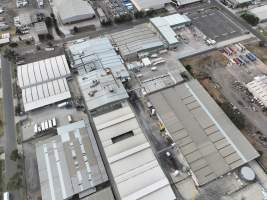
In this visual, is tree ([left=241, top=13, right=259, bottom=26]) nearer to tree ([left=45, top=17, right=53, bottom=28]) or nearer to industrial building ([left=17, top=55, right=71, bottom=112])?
industrial building ([left=17, top=55, right=71, bottom=112])

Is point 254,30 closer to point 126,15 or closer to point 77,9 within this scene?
point 126,15

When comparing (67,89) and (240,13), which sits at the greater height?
(240,13)

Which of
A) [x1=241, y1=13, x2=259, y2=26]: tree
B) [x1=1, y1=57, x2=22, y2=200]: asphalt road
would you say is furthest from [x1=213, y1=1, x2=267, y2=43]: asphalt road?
[x1=1, y1=57, x2=22, y2=200]: asphalt road

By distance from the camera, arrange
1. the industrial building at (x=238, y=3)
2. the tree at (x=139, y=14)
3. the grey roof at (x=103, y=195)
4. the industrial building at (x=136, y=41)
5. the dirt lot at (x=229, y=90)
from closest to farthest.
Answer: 1. the grey roof at (x=103, y=195)
2. the dirt lot at (x=229, y=90)
3. the industrial building at (x=136, y=41)
4. the tree at (x=139, y=14)
5. the industrial building at (x=238, y=3)

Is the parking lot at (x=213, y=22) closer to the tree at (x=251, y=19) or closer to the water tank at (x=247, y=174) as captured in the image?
the tree at (x=251, y=19)

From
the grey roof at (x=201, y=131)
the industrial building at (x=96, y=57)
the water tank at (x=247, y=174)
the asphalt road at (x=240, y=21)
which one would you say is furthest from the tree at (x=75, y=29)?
the water tank at (x=247, y=174)

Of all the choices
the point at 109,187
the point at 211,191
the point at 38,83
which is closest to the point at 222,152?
the point at 211,191

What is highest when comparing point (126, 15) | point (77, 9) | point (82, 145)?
point (77, 9)
